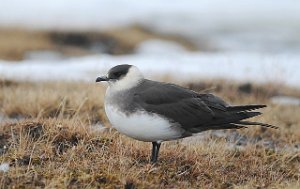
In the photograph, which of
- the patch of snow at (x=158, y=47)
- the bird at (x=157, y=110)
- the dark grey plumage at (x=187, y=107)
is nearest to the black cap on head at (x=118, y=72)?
the bird at (x=157, y=110)

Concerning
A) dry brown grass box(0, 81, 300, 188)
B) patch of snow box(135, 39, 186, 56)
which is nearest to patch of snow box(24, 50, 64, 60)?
patch of snow box(135, 39, 186, 56)

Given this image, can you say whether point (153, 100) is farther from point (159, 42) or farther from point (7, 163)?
point (159, 42)

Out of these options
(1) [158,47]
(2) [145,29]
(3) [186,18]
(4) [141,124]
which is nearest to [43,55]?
(1) [158,47]

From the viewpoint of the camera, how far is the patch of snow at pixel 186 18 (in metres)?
25.1

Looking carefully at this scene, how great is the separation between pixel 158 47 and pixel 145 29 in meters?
2.68

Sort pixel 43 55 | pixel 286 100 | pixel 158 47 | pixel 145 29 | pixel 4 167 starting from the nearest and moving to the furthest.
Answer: pixel 4 167 → pixel 286 100 → pixel 43 55 → pixel 158 47 → pixel 145 29

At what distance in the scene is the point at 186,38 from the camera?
26469mm

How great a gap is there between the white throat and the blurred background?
12.1 metres

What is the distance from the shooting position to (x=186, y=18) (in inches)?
1102

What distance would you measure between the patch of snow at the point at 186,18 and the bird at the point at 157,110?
19.4 m

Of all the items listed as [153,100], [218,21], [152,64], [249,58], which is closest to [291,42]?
[218,21]

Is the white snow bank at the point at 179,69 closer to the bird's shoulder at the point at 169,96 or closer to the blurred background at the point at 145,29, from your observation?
the blurred background at the point at 145,29

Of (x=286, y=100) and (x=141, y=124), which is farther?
(x=286, y=100)

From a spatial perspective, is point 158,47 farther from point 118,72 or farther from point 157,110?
point 157,110
